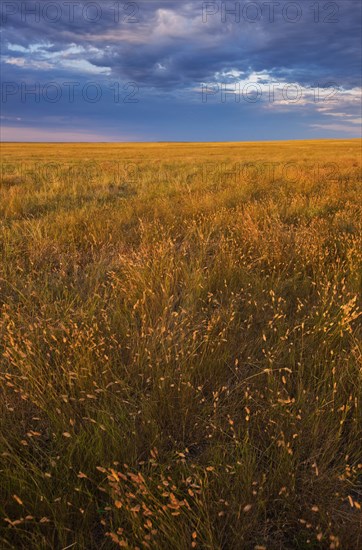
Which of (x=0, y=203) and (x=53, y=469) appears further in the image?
(x=0, y=203)

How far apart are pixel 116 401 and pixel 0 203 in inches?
273

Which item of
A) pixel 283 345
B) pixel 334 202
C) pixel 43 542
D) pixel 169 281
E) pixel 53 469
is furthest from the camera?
pixel 334 202

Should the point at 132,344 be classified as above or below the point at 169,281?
below

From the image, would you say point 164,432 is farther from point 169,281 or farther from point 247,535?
point 169,281

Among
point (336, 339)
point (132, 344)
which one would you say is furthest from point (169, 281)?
point (336, 339)

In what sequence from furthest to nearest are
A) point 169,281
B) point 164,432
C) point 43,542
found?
point 169,281
point 164,432
point 43,542

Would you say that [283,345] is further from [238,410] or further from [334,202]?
[334,202]

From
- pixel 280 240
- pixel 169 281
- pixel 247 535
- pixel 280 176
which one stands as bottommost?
pixel 247 535

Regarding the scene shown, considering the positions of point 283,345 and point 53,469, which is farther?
point 283,345

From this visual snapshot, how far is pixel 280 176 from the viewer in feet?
36.1

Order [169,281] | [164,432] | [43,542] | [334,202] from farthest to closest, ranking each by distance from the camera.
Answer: [334,202]
[169,281]
[164,432]
[43,542]

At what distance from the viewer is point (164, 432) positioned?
1.99 m

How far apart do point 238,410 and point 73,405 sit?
0.96 m

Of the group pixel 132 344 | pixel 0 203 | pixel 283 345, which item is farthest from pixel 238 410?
pixel 0 203
